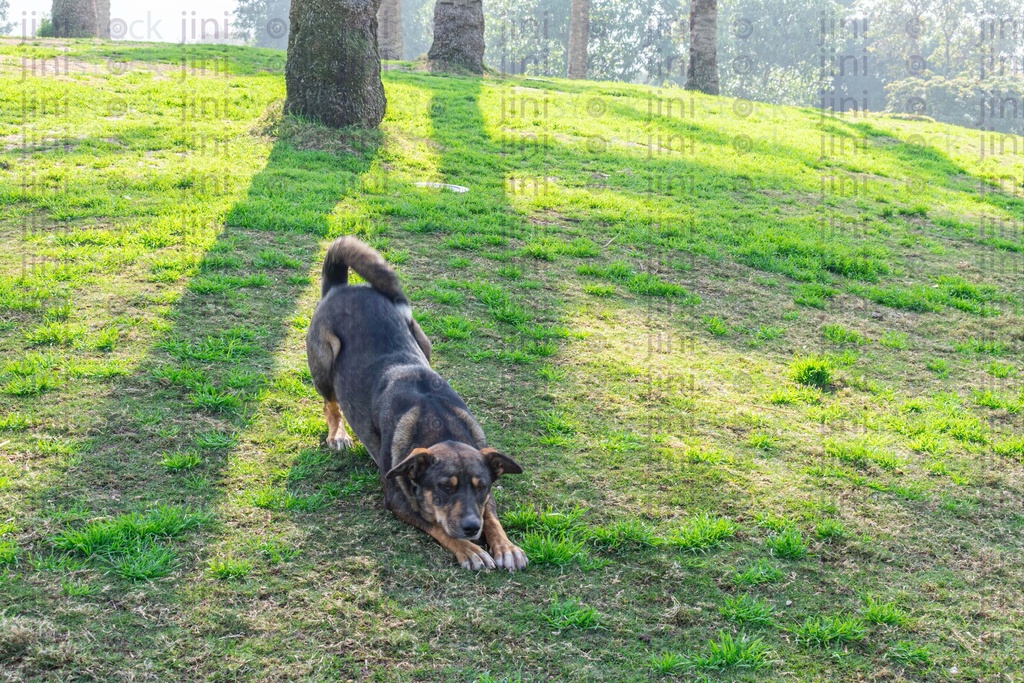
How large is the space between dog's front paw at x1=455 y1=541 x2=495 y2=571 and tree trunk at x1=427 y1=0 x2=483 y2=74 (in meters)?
17.5

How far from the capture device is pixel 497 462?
482 centimetres

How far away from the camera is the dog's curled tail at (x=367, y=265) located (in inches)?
235

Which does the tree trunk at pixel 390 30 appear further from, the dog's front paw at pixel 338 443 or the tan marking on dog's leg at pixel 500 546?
the tan marking on dog's leg at pixel 500 546

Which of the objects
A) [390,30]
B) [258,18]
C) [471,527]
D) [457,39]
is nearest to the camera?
[471,527]

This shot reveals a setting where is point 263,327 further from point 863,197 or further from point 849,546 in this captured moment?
point 863,197

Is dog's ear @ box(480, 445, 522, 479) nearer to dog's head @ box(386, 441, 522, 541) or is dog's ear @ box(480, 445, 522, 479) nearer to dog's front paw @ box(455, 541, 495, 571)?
dog's head @ box(386, 441, 522, 541)

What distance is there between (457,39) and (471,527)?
17956 millimetres

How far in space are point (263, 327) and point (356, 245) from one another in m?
1.85

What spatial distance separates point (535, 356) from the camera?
7.50 m

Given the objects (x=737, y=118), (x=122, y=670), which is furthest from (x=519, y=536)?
(x=737, y=118)

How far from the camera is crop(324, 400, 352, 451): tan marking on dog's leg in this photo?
580 cm

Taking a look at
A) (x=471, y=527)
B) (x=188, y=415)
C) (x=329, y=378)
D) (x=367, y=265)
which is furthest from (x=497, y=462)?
(x=188, y=415)

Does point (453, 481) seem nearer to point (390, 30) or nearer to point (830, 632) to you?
point (830, 632)

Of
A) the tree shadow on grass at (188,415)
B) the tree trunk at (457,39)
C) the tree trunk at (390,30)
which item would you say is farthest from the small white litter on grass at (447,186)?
the tree trunk at (390,30)
